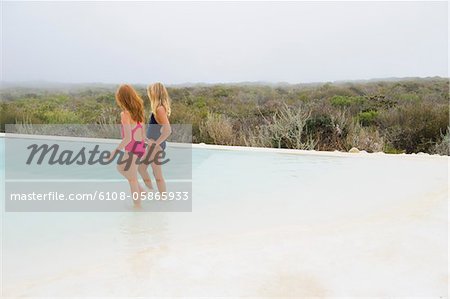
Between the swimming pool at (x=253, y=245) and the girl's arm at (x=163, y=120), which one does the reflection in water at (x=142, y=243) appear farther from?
the girl's arm at (x=163, y=120)

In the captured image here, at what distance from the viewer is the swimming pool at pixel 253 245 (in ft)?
7.39

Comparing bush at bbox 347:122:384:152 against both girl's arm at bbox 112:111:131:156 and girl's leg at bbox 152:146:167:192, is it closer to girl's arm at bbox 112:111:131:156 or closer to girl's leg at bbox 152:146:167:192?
girl's leg at bbox 152:146:167:192

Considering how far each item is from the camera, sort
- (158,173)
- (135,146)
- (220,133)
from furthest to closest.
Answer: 1. (220,133)
2. (158,173)
3. (135,146)

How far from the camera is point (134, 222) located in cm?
342

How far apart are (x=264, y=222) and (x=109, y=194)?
5.78 ft

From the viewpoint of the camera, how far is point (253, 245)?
2822 millimetres

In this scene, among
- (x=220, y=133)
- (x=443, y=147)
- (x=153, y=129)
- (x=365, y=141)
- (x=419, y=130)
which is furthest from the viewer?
(x=220, y=133)

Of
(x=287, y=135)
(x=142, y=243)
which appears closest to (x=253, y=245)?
(x=142, y=243)

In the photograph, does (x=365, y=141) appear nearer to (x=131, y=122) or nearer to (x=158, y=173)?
(x=158, y=173)

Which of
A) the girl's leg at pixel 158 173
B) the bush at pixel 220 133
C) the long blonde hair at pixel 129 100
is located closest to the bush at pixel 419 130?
the bush at pixel 220 133


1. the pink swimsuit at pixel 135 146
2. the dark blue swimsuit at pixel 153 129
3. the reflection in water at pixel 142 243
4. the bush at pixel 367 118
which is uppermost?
the bush at pixel 367 118
